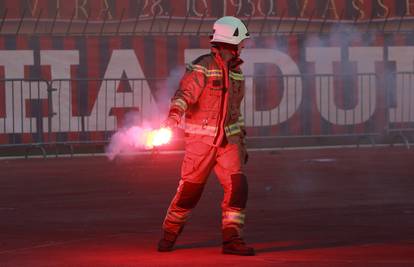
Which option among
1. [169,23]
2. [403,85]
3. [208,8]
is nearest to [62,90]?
[169,23]

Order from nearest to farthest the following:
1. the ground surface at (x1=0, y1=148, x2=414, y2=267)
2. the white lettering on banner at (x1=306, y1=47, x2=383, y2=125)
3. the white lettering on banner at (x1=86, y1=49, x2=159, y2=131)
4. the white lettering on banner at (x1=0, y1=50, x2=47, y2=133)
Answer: the ground surface at (x1=0, y1=148, x2=414, y2=267)
the white lettering on banner at (x1=0, y1=50, x2=47, y2=133)
the white lettering on banner at (x1=86, y1=49, x2=159, y2=131)
the white lettering on banner at (x1=306, y1=47, x2=383, y2=125)

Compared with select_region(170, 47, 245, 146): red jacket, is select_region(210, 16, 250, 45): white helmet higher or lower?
higher

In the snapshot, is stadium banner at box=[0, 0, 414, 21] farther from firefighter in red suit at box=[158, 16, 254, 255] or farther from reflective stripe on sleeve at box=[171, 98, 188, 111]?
reflective stripe on sleeve at box=[171, 98, 188, 111]

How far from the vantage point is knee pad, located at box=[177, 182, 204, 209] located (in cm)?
924

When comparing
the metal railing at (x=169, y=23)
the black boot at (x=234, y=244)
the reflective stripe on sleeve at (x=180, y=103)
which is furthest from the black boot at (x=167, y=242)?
the metal railing at (x=169, y=23)

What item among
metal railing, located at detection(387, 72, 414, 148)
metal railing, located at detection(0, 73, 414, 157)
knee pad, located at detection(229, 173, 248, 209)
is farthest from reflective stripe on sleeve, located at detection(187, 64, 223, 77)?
metal railing, located at detection(387, 72, 414, 148)

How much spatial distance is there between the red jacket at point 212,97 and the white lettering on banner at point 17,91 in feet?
32.9

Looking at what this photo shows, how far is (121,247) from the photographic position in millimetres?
9648

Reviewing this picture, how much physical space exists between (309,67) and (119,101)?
3339 millimetres

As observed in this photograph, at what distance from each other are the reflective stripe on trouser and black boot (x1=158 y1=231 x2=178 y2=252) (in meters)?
0.22

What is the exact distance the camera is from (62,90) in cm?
1922

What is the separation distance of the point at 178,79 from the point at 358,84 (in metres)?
3.20

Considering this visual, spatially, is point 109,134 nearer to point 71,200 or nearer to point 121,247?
point 71,200

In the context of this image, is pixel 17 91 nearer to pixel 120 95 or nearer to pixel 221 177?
pixel 120 95
